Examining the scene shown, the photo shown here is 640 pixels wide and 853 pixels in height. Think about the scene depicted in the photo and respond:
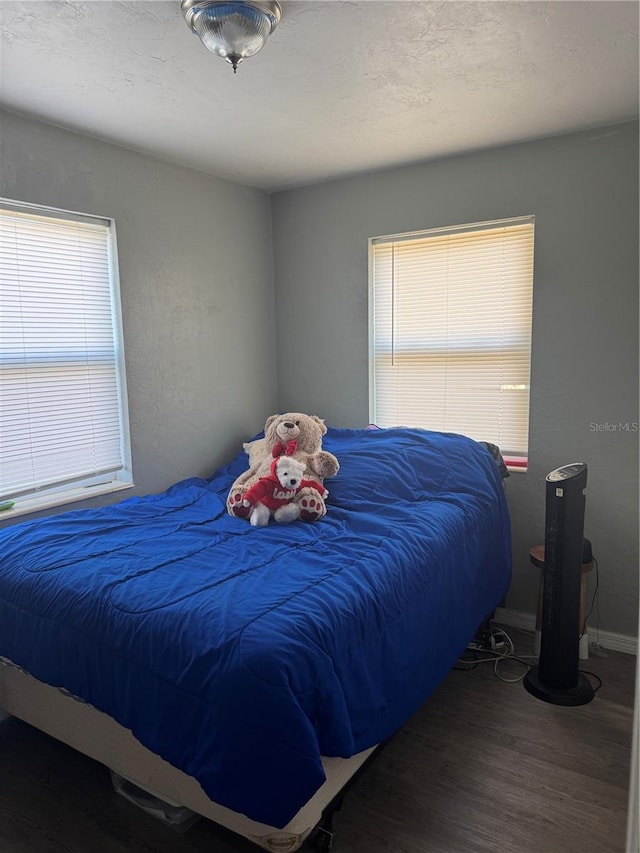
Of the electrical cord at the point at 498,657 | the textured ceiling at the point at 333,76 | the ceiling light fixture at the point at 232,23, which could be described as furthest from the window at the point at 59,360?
the electrical cord at the point at 498,657

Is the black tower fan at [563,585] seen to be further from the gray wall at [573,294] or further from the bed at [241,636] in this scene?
the gray wall at [573,294]

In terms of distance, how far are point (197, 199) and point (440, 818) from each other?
3.06m

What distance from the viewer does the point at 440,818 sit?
6.03 ft

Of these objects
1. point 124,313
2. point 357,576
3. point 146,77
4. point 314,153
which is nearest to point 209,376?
point 124,313

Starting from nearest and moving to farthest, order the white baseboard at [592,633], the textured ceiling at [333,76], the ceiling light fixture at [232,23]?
the ceiling light fixture at [232,23] < the textured ceiling at [333,76] < the white baseboard at [592,633]

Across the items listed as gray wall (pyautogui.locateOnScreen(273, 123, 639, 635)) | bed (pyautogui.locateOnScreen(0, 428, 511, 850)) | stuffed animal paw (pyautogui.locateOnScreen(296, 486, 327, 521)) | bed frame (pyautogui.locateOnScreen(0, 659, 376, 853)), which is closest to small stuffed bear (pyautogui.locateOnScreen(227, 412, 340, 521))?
stuffed animal paw (pyautogui.locateOnScreen(296, 486, 327, 521))

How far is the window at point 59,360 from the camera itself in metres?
2.45

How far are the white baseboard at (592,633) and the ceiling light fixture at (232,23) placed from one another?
2.84 metres

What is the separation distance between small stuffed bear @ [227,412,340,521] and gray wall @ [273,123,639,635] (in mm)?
1078

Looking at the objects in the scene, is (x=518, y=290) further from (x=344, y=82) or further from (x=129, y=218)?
(x=129, y=218)

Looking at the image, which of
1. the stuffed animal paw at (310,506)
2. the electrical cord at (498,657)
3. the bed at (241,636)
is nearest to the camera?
the bed at (241,636)

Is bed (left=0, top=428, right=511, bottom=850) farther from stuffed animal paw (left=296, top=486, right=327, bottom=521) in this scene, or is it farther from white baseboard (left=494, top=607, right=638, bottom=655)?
white baseboard (left=494, top=607, right=638, bottom=655)

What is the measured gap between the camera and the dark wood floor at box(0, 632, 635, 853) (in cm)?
175

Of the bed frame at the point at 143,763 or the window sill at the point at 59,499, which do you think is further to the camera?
the window sill at the point at 59,499
